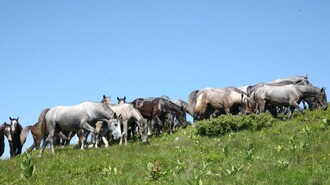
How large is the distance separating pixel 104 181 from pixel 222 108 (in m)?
22.5

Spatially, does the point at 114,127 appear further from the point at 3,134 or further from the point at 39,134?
the point at 3,134

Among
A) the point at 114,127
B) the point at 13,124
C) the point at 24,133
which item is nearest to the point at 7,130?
the point at 13,124

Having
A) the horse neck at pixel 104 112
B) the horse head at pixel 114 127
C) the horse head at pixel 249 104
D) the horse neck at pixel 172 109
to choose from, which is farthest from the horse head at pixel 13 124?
the horse head at pixel 249 104

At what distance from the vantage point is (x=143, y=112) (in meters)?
33.4

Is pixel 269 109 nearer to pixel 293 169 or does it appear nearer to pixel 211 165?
pixel 211 165

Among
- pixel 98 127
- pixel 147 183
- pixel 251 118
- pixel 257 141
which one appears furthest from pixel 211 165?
pixel 98 127

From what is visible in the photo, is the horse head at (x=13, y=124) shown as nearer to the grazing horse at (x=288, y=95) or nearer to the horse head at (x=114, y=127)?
the horse head at (x=114, y=127)

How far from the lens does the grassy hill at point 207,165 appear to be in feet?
34.0

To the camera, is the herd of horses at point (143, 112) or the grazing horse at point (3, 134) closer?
the herd of horses at point (143, 112)

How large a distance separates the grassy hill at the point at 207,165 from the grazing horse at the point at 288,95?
9901 millimetres

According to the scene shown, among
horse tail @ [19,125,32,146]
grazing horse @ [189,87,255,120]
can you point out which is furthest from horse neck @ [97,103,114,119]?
grazing horse @ [189,87,255,120]

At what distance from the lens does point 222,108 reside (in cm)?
3341

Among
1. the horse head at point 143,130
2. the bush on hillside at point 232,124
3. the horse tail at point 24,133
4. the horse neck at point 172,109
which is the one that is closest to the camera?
the bush on hillside at point 232,124

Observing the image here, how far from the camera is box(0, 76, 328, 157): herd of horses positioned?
77.9ft
